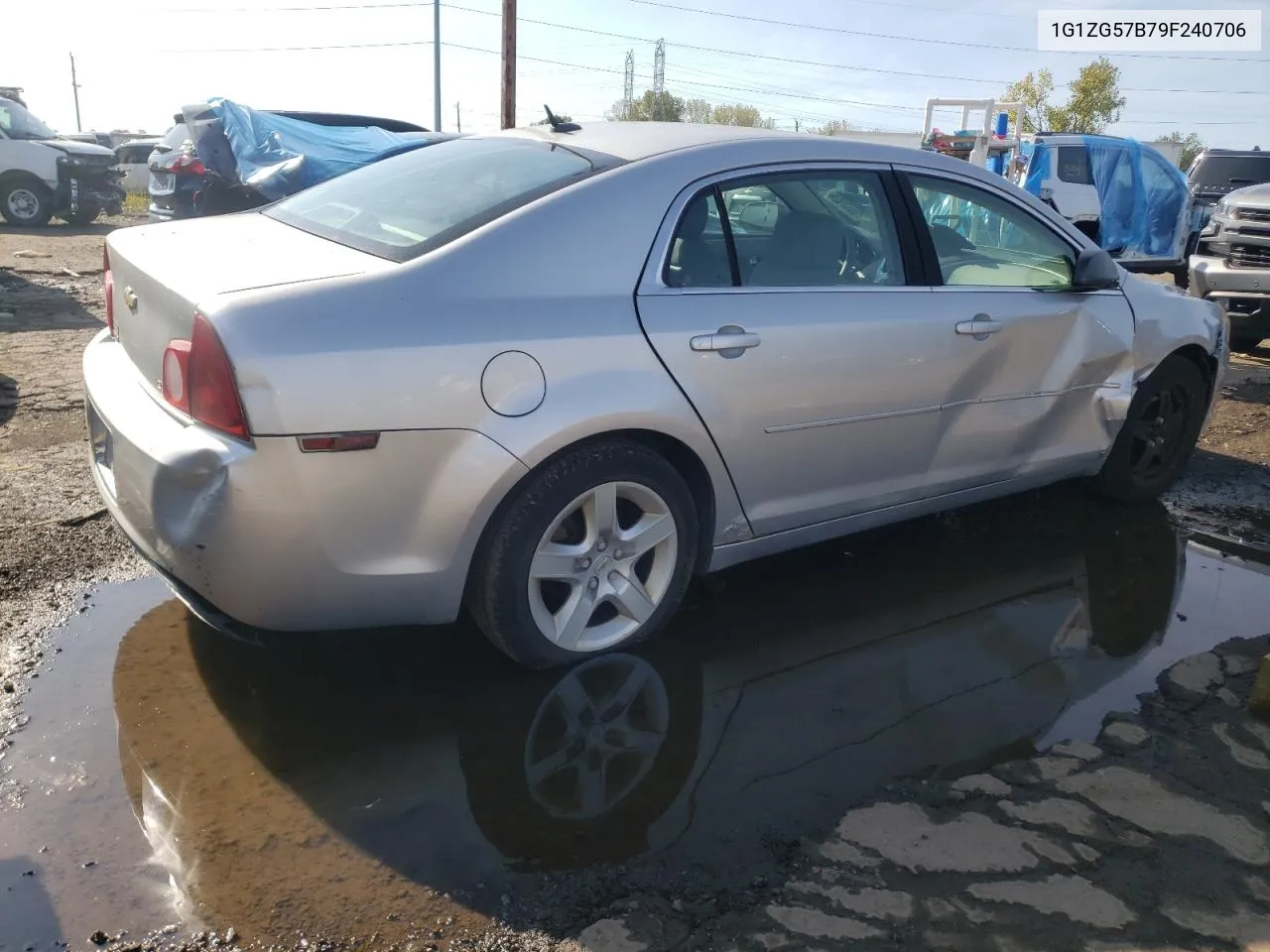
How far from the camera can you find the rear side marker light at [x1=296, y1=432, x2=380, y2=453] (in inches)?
101

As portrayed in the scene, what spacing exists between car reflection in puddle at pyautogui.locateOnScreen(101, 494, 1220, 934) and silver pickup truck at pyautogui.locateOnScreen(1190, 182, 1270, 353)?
5730mm

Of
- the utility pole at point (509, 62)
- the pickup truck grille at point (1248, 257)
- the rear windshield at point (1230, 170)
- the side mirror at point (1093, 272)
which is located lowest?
the pickup truck grille at point (1248, 257)

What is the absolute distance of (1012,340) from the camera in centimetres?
405

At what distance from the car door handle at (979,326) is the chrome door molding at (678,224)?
0.27 metres

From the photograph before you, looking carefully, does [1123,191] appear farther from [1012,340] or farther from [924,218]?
[924,218]

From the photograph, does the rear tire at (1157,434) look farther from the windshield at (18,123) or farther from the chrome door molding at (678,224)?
the windshield at (18,123)

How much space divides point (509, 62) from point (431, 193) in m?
18.0

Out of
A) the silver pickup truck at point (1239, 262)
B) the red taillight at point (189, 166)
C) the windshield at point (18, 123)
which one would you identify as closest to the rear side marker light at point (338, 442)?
the silver pickup truck at point (1239, 262)

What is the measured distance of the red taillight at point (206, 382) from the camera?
255cm

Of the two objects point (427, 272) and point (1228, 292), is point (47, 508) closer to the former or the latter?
point (427, 272)

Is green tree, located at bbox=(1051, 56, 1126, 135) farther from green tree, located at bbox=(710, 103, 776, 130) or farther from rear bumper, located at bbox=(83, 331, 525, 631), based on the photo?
rear bumper, located at bbox=(83, 331, 525, 631)

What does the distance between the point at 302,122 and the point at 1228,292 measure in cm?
1042

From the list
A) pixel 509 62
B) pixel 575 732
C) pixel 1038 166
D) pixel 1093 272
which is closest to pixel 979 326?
pixel 1093 272

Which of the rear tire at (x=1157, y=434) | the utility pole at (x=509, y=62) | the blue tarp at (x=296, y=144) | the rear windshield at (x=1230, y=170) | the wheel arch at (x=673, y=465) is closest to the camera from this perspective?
the wheel arch at (x=673, y=465)
